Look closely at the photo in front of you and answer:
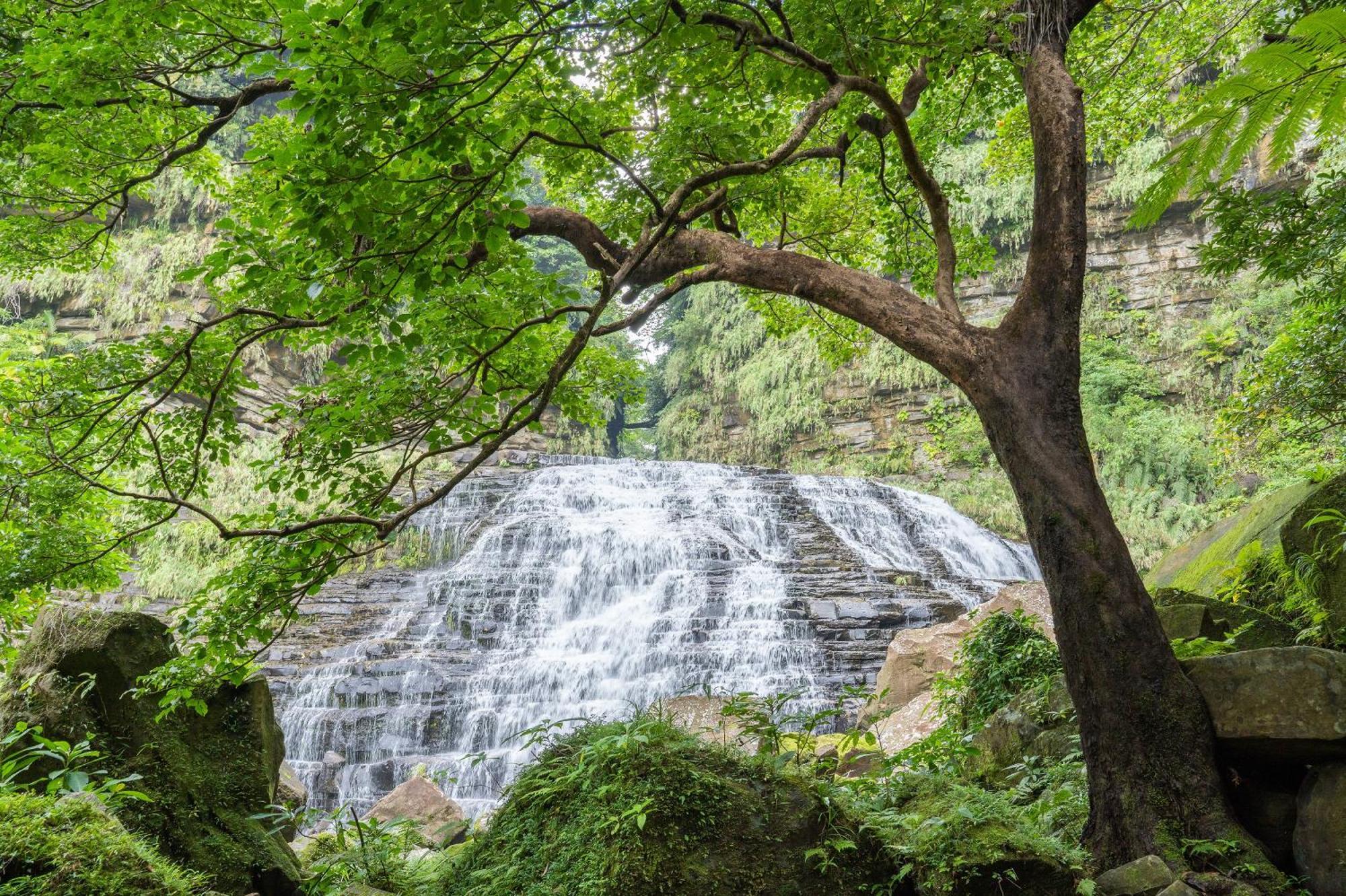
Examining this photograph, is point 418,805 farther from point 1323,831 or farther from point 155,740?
point 1323,831

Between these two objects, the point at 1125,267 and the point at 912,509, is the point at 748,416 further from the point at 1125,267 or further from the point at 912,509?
the point at 1125,267

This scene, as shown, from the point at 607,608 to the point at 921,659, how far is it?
5.64 m

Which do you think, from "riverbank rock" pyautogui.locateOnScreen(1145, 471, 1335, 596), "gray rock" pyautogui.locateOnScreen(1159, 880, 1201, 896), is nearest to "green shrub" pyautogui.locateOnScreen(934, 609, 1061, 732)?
"riverbank rock" pyautogui.locateOnScreen(1145, 471, 1335, 596)

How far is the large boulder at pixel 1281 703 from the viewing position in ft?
9.16

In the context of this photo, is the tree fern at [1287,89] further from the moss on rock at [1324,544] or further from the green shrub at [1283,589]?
the green shrub at [1283,589]

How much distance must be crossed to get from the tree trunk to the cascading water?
4.04 meters

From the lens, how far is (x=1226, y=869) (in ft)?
8.82

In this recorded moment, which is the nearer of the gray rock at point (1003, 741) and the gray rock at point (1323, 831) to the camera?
the gray rock at point (1323, 831)

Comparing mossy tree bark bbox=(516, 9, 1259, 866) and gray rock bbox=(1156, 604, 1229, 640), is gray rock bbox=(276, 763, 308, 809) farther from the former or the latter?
gray rock bbox=(1156, 604, 1229, 640)

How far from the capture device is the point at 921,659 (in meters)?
7.55

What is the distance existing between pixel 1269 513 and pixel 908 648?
140 inches

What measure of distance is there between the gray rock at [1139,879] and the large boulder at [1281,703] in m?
0.68

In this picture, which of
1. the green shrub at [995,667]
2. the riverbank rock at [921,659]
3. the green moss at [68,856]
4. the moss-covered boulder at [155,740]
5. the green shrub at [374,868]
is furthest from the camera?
the riverbank rock at [921,659]

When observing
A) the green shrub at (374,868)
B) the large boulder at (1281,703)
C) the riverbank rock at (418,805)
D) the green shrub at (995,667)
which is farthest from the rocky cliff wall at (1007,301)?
the green shrub at (374,868)
